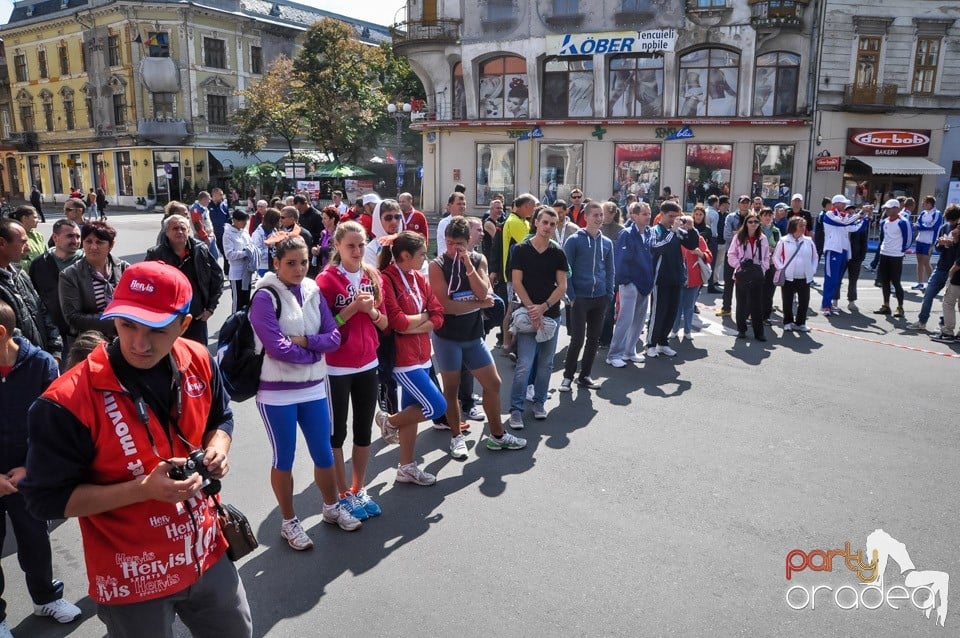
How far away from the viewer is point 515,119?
29344 millimetres

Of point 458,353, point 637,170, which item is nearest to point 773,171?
point 637,170

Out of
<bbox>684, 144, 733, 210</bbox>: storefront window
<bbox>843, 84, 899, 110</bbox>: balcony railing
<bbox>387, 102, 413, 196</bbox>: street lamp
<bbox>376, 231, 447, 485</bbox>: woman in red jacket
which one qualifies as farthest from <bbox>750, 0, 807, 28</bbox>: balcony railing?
<bbox>376, 231, 447, 485</bbox>: woman in red jacket

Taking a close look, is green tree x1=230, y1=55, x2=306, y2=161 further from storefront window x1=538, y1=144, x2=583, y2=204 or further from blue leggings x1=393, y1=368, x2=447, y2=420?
blue leggings x1=393, y1=368, x2=447, y2=420

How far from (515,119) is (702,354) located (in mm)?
22222

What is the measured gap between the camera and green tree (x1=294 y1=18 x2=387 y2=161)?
34375 millimetres

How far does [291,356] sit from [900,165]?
28962 mm

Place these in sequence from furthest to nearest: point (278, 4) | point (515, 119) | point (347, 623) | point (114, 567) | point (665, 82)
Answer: point (278, 4) → point (515, 119) → point (665, 82) → point (347, 623) → point (114, 567)

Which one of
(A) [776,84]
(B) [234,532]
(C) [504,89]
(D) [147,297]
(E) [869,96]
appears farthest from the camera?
(C) [504,89]

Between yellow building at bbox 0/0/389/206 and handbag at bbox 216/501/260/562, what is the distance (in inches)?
1801

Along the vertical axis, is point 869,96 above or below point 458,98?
below

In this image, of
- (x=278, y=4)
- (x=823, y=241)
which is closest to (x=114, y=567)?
(x=823, y=241)

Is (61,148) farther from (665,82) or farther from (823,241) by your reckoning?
(823,241)

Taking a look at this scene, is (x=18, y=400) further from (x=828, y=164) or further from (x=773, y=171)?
(x=773, y=171)

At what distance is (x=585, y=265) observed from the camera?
7.12 m
